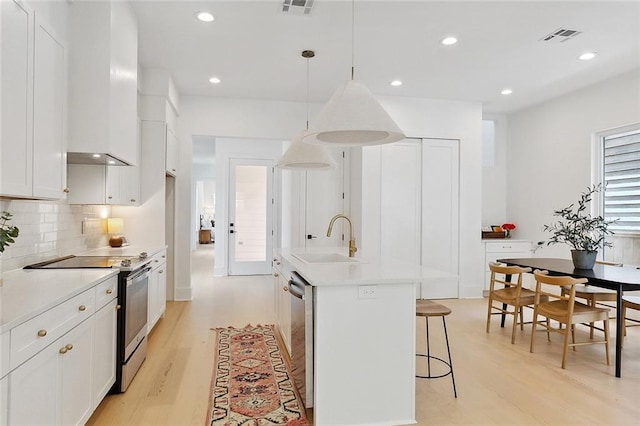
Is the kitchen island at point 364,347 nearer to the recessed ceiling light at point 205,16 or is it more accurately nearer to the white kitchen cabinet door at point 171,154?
the recessed ceiling light at point 205,16

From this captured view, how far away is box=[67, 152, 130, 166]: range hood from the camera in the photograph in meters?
2.94

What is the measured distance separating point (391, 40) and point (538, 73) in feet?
6.93

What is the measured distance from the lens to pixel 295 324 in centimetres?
273

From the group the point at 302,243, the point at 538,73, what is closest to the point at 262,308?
the point at 302,243

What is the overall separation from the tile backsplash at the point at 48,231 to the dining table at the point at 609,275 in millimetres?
4258

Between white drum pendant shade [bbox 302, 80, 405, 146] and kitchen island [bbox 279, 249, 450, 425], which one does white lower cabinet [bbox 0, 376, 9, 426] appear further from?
white drum pendant shade [bbox 302, 80, 405, 146]

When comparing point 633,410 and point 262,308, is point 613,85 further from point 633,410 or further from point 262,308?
point 262,308

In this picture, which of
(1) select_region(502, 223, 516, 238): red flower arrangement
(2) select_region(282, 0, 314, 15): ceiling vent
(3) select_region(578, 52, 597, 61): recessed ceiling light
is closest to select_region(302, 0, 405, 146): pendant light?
(2) select_region(282, 0, 314, 15): ceiling vent

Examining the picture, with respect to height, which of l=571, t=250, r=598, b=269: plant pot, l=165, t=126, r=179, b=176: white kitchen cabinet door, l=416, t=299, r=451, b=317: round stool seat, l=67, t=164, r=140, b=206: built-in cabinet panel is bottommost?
l=416, t=299, r=451, b=317: round stool seat

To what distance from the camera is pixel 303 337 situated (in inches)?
95.3

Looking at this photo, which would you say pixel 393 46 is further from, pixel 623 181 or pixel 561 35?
pixel 623 181

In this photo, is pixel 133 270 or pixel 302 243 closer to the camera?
pixel 133 270

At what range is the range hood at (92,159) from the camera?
9.63ft

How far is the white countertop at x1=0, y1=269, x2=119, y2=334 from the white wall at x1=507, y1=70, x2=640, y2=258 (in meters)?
5.67
